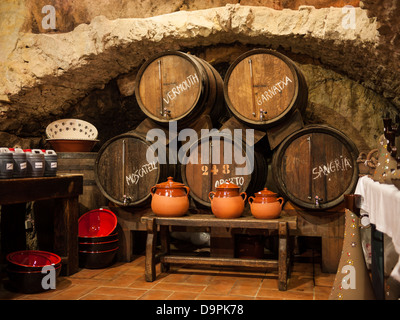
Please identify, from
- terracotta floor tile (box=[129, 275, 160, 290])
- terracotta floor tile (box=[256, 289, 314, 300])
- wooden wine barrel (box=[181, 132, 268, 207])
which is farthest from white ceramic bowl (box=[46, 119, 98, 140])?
terracotta floor tile (box=[256, 289, 314, 300])

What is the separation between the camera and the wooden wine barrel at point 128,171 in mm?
3949

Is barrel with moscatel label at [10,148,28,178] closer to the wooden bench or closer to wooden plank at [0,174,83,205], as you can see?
wooden plank at [0,174,83,205]

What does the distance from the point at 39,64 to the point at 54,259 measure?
7.58 ft

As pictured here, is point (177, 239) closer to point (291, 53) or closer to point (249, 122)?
point (249, 122)

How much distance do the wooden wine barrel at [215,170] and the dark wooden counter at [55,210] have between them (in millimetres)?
1071

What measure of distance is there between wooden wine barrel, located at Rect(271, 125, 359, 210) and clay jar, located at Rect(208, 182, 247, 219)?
458mm

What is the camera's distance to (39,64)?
14.9 feet

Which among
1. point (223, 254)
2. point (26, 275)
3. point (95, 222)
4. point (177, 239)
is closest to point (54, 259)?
point (26, 275)

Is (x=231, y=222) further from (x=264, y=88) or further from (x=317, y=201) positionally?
(x=264, y=88)

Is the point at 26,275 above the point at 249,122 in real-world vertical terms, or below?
below

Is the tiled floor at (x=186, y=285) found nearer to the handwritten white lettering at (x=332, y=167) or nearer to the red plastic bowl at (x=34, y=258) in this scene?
the red plastic bowl at (x=34, y=258)

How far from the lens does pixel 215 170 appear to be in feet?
12.5

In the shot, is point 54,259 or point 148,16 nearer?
point 54,259

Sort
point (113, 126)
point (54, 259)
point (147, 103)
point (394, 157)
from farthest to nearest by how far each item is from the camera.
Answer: point (113, 126)
point (147, 103)
point (54, 259)
point (394, 157)
